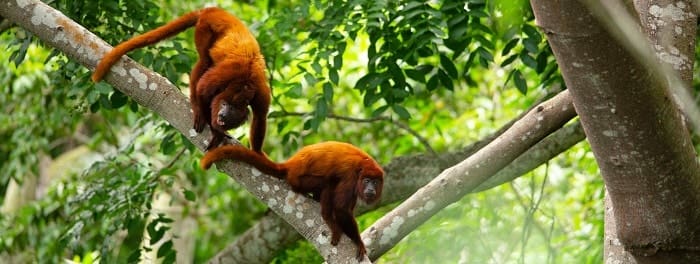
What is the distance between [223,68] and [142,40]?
435 mm

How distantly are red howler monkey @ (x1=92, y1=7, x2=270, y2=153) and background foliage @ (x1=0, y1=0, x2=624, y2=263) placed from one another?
2.41 feet

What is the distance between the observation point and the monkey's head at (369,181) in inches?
193

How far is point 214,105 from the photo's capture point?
455 cm

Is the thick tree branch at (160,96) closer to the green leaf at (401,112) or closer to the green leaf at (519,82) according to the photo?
the green leaf at (401,112)

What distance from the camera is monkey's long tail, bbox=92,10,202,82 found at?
4.20 meters

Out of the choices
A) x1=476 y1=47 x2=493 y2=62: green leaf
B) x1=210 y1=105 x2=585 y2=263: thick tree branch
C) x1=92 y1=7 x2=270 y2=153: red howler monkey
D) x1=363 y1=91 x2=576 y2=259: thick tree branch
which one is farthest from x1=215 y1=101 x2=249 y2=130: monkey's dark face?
x1=210 y1=105 x2=585 y2=263: thick tree branch

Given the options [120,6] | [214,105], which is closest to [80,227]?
[120,6]

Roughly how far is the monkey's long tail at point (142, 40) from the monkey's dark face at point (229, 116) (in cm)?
52

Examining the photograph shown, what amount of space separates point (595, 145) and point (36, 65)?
25.5 feet

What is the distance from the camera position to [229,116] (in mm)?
4570

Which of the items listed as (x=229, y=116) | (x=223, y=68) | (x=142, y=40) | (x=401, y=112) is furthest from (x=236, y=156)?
(x=401, y=112)

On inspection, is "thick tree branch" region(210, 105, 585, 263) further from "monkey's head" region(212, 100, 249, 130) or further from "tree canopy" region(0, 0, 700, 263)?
"monkey's head" region(212, 100, 249, 130)

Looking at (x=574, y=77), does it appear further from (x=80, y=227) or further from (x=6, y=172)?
(x=6, y=172)

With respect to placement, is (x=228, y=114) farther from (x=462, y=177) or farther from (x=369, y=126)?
(x=369, y=126)
